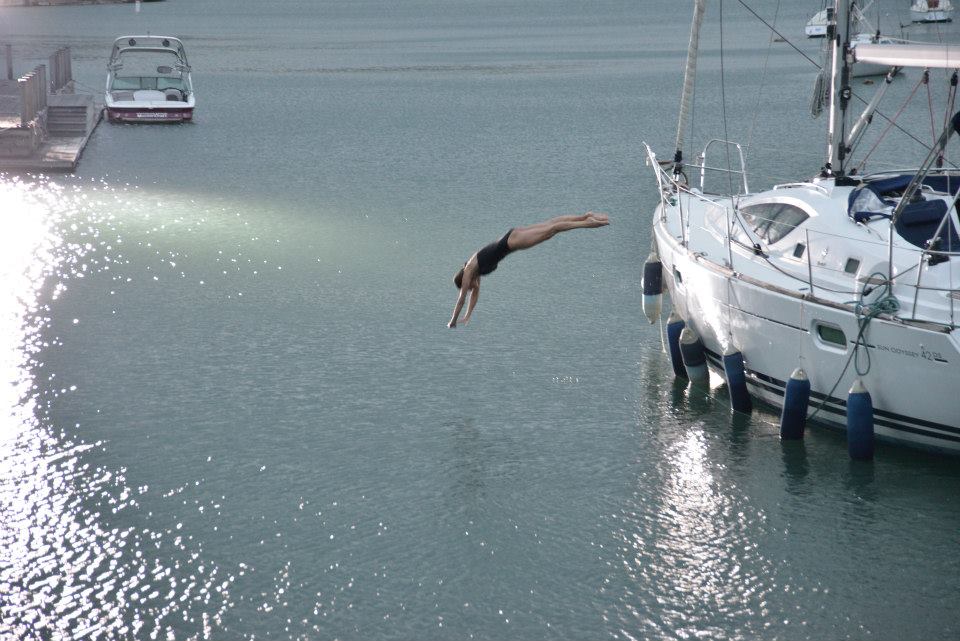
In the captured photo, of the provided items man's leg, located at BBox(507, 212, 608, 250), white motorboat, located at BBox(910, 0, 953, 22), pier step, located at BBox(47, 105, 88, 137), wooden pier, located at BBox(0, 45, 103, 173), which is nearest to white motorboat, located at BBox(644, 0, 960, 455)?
man's leg, located at BBox(507, 212, 608, 250)

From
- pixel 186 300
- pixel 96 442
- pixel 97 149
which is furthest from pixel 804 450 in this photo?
pixel 97 149

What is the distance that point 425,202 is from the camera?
36375 mm

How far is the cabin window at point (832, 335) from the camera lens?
17.4 meters

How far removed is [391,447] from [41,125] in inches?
1260

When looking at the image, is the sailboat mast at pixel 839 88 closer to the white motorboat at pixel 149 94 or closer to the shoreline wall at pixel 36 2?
the white motorboat at pixel 149 94

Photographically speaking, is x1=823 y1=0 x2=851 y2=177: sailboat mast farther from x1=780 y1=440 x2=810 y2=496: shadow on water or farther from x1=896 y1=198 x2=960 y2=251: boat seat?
x1=780 y1=440 x2=810 y2=496: shadow on water

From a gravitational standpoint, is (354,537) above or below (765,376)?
below

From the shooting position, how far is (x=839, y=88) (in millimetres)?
21719

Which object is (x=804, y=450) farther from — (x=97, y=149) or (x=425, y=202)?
(x=97, y=149)

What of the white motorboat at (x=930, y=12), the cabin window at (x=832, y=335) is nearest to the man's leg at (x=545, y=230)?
the cabin window at (x=832, y=335)

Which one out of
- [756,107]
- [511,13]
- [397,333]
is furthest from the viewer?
[511,13]

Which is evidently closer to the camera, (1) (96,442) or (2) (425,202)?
(1) (96,442)

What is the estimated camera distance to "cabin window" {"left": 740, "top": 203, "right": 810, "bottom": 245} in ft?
64.7

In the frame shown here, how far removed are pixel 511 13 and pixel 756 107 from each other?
3575 inches
